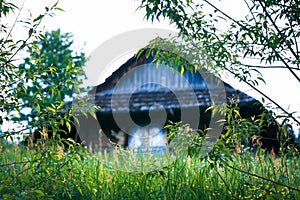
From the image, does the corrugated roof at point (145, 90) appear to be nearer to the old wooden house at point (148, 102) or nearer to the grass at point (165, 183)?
the old wooden house at point (148, 102)

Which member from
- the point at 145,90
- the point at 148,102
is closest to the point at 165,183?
the point at 148,102

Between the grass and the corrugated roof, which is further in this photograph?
the corrugated roof

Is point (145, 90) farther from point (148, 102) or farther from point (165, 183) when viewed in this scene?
point (165, 183)

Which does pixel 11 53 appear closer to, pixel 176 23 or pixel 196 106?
pixel 176 23

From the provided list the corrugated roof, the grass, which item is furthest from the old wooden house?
the grass

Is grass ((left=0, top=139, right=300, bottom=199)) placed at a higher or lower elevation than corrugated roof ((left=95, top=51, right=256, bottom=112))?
lower

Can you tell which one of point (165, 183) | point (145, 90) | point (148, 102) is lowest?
point (165, 183)

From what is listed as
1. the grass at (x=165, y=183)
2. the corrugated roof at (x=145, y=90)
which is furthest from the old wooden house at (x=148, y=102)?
the grass at (x=165, y=183)

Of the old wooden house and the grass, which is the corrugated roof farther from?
the grass

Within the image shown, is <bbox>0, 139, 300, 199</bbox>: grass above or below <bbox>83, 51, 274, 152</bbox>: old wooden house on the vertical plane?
below

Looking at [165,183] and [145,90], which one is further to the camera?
[145,90]

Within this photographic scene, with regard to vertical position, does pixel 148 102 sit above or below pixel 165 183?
above

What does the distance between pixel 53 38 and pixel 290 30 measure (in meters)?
18.3

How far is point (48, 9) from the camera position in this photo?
379 cm
